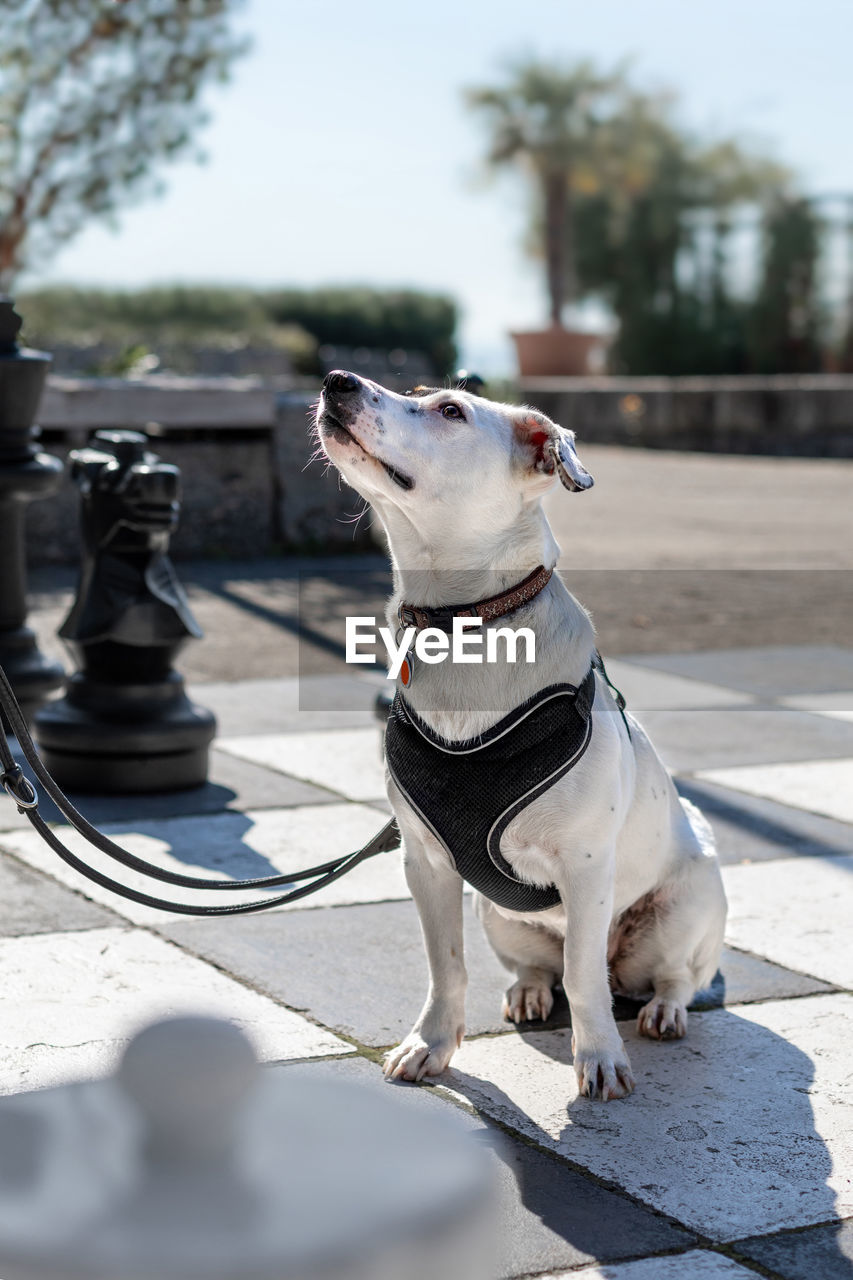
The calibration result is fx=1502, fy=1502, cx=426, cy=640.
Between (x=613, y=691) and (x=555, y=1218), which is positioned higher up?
(x=613, y=691)

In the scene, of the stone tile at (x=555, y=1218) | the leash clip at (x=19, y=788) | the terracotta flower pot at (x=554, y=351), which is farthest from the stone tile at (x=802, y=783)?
the terracotta flower pot at (x=554, y=351)

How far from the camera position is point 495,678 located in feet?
9.15

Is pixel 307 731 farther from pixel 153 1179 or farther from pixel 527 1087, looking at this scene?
pixel 153 1179

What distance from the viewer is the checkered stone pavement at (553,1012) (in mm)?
2264

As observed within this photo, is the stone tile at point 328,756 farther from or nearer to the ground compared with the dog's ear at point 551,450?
nearer to the ground

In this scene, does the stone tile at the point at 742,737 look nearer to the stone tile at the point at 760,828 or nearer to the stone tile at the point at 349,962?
the stone tile at the point at 760,828

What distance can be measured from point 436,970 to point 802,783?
2528 millimetres

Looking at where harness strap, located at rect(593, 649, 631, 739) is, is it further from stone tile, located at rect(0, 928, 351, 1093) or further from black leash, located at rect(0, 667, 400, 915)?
stone tile, located at rect(0, 928, 351, 1093)

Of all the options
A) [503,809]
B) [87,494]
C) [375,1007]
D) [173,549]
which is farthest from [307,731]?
[173,549]

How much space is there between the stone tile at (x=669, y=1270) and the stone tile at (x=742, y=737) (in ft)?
10.3

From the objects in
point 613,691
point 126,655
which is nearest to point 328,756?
point 126,655

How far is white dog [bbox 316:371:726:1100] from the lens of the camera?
9.01 feet

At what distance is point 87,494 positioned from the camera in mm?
4973

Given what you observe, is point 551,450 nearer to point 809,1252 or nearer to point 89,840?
point 89,840
